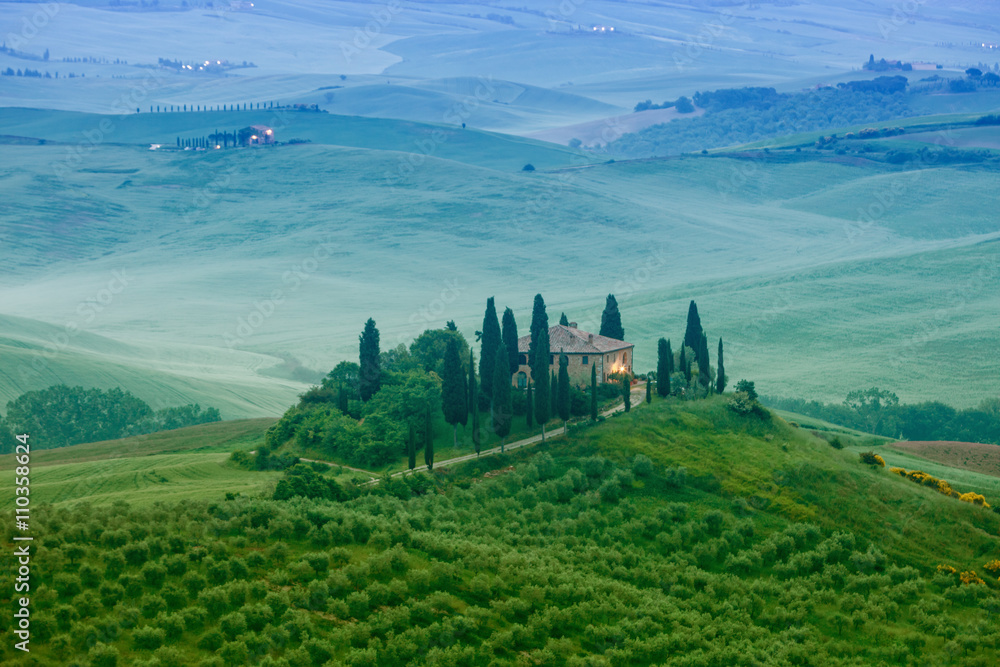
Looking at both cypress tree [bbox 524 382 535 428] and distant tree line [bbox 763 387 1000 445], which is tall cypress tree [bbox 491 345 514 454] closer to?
cypress tree [bbox 524 382 535 428]

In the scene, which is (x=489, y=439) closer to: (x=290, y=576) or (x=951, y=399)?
(x=290, y=576)

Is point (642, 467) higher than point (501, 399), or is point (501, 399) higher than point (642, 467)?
point (501, 399)

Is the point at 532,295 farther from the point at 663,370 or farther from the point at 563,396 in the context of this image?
the point at 563,396

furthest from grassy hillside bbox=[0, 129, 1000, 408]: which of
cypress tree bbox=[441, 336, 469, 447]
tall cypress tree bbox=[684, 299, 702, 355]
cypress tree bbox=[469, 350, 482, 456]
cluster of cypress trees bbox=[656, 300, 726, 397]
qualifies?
cypress tree bbox=[441, 336, 469, 447]

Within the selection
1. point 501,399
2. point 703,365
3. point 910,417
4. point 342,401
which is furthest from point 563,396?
point 910,417

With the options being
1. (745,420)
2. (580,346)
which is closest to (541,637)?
(745,420)

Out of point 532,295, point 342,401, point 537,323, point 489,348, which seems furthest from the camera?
point 532,295
